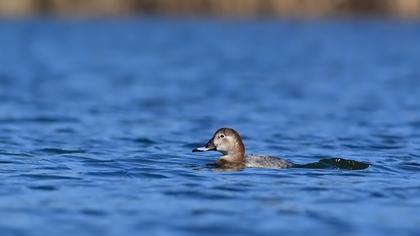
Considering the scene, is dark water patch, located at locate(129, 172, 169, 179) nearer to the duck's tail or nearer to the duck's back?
the duck's back

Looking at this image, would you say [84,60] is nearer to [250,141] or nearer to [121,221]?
[250,141]

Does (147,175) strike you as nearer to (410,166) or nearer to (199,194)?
(199,194)

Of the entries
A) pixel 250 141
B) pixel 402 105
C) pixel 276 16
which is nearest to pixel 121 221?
pixel 250 141

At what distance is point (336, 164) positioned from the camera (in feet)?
49.6

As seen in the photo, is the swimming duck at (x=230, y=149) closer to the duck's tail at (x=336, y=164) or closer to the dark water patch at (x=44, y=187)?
the duck's tail at (x=336, y=164)

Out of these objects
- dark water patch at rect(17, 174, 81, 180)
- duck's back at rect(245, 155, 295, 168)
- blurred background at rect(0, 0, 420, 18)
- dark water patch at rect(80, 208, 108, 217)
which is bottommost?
dark water patch at rect(80, 208, 108, 217)

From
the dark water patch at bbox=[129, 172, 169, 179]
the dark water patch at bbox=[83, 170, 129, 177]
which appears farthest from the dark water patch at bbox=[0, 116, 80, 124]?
the dark water patch at bbox=[129, 172, 169, 179]

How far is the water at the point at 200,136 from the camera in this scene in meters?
11.5

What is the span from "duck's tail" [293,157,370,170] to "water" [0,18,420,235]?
247 millimetres

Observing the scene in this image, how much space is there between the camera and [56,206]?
38.9 feet

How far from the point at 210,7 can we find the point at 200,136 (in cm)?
4256

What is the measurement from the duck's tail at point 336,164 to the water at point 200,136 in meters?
0.25

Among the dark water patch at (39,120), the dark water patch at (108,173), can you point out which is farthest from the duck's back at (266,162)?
the dark water patch at (39,120)

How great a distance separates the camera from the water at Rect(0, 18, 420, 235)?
11477 millimetres
